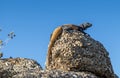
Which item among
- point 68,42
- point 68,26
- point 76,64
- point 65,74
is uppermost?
point 68,26

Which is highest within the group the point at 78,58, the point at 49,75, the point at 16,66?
the point at 78,58

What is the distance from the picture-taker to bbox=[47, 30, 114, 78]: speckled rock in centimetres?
1315

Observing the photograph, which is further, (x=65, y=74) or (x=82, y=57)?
(x=82, y=57)

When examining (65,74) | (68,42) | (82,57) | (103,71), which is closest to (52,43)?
(68,42)

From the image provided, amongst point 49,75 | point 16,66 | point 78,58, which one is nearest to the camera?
point 49,75

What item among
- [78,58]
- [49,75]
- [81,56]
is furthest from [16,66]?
[81,56]

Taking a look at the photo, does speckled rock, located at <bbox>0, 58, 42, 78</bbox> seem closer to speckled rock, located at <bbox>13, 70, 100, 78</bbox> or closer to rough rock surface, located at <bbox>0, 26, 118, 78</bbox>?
rough rock surface, located at <bbox>0, 26, 118, 78</bbox>

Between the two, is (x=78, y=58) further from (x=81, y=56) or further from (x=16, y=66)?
(x=16, y=66)

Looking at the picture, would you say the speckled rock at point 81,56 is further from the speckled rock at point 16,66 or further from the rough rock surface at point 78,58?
the speckled rock at point 16,66

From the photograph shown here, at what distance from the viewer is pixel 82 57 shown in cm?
1329

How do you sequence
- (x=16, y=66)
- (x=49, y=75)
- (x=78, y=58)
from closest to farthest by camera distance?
(x=49, y=75) → (x=16, y=66) → (x=78, y=58)

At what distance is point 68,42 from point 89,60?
1.24 metres

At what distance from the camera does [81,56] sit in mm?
13297

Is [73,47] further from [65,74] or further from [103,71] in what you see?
[65,74]
